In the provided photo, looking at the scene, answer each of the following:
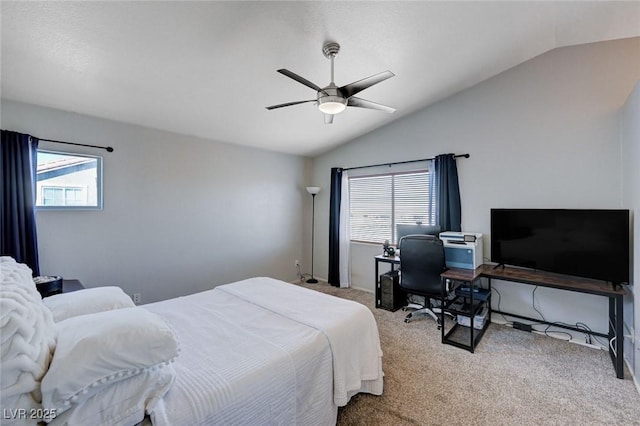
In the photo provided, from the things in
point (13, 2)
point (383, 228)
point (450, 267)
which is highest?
point (13, 2)

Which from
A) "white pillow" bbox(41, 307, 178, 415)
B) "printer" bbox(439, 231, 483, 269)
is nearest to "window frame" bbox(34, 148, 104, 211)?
"white pillow" bbox(41, 307, 178, 415)

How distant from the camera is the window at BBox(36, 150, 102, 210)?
2555mm

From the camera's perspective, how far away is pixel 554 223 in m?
2.67

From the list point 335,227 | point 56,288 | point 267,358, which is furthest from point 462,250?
point 56,288

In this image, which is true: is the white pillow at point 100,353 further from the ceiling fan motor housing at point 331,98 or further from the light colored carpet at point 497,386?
the ceiling fan motor housing at point 331,98

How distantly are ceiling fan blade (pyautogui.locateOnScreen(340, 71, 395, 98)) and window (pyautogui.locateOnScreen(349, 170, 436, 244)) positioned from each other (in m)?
2.13

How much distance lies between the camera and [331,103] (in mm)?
2059

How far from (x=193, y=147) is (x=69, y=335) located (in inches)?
117

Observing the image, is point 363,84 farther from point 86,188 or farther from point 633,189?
point 86,188

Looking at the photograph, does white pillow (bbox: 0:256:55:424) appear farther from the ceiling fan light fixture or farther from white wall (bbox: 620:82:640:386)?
white wall (bbox: 620:82:640:386)

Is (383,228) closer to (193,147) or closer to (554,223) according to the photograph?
(554,223)

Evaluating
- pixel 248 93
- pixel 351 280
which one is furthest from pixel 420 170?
pixel 248 93

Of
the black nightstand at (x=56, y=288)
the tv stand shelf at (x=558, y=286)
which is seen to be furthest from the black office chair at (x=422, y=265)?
the black nightstand at (x=56, y=288)

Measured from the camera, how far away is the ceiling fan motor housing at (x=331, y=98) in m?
2.03
